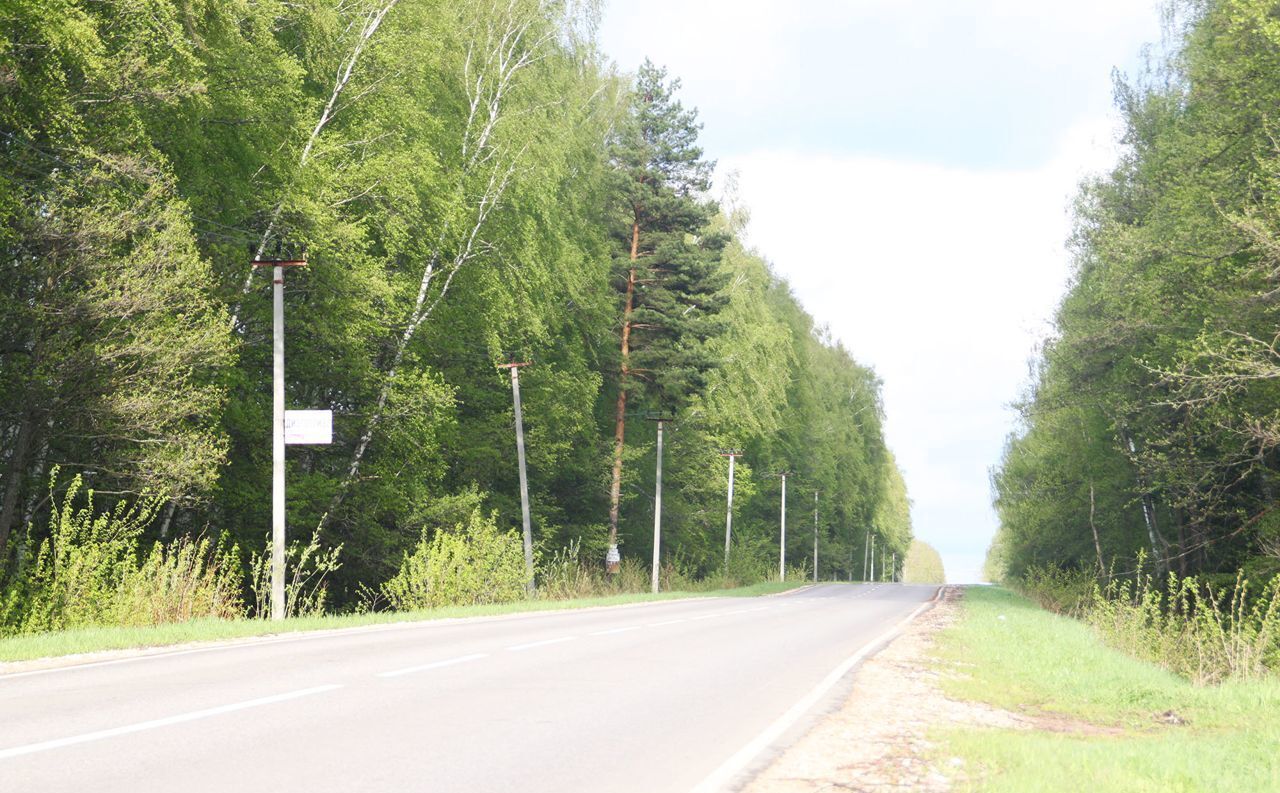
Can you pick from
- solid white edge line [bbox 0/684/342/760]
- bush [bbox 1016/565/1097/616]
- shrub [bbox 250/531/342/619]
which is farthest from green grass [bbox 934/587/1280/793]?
bush [bbox 1016/565/1097/616]

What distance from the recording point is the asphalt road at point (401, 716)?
603 centimetres

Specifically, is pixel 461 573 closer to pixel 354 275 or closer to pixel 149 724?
pixel 354 275

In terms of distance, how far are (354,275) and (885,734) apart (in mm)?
17256

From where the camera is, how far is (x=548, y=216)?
31.5 metres

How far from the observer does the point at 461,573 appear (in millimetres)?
24078

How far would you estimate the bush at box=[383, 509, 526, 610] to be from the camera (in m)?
22.7

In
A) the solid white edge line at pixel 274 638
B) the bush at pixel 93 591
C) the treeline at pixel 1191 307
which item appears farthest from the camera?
the treeline at pixel 1191 307

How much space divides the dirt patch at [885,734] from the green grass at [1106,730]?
22 centimetres

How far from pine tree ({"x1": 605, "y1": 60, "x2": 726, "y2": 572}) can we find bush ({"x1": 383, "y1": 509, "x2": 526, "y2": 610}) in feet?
48.4

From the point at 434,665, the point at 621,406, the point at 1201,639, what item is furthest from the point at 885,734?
the point at 621,406

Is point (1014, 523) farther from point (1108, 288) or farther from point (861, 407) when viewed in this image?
point (1108, 288)

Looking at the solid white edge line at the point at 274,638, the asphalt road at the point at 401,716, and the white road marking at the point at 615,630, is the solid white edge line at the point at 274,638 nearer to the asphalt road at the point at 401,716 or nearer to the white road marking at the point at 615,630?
the asphalt road at the point at 401,716

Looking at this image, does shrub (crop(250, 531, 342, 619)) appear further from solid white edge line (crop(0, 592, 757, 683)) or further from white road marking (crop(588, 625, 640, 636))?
white road marking (crop(588, 625, 640, 636))

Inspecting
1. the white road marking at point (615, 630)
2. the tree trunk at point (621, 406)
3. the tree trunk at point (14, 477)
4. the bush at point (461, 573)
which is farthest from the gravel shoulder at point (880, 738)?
the tree trunk at point (621, 406)
